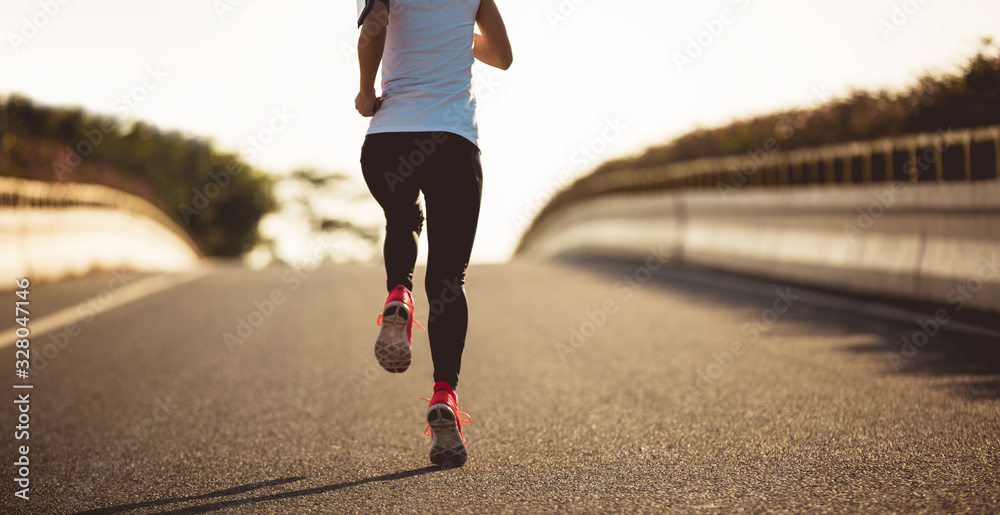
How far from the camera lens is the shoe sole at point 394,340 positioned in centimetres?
414

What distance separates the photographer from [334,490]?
392cm

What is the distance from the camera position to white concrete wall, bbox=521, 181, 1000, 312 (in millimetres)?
7977

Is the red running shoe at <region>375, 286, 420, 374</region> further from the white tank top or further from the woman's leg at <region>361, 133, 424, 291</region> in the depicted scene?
the white tank top

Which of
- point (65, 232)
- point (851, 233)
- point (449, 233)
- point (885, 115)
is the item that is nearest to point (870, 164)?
point (851, 233)

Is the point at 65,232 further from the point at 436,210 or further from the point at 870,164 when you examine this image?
the point at 436,210

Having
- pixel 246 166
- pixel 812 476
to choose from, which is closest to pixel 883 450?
pixel 812 476

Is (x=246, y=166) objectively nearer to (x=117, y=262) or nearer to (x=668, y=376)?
(x=117, y=262)

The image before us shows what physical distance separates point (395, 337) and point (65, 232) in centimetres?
1330

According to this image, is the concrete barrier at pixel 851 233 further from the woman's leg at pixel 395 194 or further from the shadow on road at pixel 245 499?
the shadow on road at pixel 245 499

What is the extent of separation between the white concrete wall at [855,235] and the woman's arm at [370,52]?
5229 mm

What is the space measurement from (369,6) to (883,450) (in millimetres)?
2678

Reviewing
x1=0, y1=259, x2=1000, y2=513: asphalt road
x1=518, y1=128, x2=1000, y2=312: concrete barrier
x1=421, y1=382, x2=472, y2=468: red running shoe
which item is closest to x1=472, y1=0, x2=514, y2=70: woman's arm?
x1=421, y1=382, x2=472, y2=468: red running shoe

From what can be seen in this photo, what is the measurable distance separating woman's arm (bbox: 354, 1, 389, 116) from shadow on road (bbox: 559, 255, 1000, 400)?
3348 millimetres

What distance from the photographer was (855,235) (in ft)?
32.9
